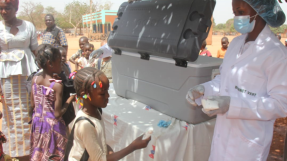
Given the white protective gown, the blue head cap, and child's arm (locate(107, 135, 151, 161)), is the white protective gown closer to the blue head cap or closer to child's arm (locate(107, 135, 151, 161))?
the blue head cap

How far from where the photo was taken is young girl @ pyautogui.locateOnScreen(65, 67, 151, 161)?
1.34 m

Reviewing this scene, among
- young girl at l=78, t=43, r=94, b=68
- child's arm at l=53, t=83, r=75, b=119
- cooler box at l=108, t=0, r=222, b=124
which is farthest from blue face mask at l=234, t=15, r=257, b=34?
young girl at l=78, t=43, r=94, b=68

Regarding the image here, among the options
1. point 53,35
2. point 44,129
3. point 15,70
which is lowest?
point 44,129

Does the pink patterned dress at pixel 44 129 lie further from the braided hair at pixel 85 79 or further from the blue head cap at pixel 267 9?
the blue head cap at pixel 267 9

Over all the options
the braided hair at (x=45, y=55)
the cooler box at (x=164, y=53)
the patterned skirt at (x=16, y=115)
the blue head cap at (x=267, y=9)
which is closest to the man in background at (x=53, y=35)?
the patterned skirt at (x=16, y=115)

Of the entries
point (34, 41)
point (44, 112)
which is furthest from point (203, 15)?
point (34, 41)

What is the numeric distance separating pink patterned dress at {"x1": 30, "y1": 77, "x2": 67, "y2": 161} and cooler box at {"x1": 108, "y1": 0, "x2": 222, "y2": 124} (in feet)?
2.67

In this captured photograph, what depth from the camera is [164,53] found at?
73.7 inches

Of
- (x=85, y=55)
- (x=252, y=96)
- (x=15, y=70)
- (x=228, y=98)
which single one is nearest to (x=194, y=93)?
(x=228, y=98)

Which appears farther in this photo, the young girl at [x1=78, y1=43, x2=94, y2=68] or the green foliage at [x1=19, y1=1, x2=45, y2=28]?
the green foliage at [x1=19, y1=1, x2=45, y2=28]

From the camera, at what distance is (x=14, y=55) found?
2730 mm

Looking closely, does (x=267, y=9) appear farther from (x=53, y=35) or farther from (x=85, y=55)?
(x=85, y=55)

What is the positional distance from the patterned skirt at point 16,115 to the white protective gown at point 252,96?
2.50 m

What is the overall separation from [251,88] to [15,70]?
2.68 metres
